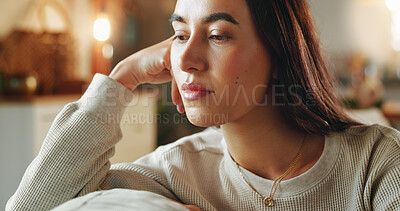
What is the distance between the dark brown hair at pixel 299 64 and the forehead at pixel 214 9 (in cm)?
2

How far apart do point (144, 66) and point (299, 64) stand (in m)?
0.42

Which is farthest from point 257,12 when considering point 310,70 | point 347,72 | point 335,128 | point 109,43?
point 347,72

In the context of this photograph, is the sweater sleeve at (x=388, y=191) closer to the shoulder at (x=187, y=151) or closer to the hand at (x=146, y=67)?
the shoulder at (x=187, y=151)

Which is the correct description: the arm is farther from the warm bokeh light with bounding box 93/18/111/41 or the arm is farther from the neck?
the warm bokeh light with bounding box 93/18/111/41

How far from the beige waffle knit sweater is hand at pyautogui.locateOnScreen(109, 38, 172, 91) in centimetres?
5

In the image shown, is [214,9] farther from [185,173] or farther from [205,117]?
[185,173]

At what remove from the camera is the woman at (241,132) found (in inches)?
36.1

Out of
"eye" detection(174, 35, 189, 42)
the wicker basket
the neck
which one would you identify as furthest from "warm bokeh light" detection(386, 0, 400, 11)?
"eye" detection(174, 35, 189, 42)

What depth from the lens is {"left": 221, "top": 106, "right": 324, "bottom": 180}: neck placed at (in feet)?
3.35

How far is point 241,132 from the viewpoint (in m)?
1.02

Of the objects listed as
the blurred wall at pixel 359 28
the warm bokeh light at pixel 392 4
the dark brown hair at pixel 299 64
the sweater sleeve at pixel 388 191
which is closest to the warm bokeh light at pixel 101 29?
the dark brown hair at pixel 299 64

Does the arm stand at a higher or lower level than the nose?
lower

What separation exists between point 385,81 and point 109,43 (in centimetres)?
440

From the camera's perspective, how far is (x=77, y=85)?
3545mm
